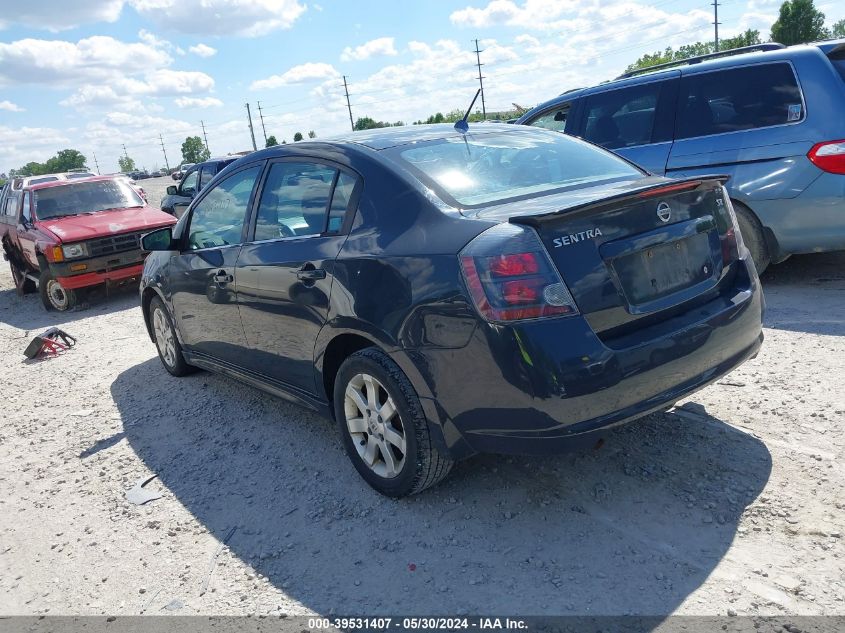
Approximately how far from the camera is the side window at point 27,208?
1038 cm

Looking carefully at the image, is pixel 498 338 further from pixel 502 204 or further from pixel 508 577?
pixel 508 577

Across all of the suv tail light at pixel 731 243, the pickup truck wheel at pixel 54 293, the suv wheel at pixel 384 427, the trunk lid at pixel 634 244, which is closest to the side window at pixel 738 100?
the suv tail light at pixel 731 243

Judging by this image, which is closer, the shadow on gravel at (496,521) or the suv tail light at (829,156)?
the shadow on gravel at (496,521)

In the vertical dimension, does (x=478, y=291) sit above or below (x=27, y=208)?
below

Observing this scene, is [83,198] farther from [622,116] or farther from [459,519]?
[459,519]

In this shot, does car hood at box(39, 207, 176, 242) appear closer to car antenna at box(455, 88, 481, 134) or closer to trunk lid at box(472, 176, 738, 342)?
car antenna at box(455, 88, 481, 134)

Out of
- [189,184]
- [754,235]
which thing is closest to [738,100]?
[754,235]

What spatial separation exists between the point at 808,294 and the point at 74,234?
895cm

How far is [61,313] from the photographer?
9727mm

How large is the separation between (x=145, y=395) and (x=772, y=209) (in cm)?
544

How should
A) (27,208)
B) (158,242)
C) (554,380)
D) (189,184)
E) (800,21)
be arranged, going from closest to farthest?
(554,380) < (158,242) < (27,208) < (189,184) < (800,21)

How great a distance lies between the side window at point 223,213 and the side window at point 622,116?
13.3 feet

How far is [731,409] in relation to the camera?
12.8ft

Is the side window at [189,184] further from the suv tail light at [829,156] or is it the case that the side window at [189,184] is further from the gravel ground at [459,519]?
the suv tail light at [829,156]
